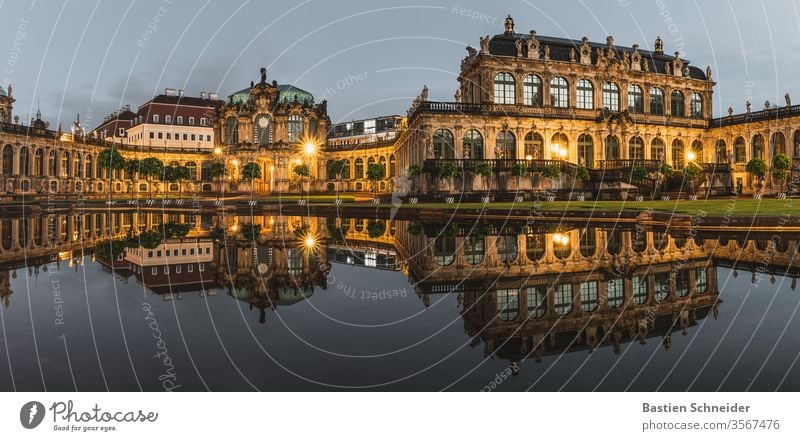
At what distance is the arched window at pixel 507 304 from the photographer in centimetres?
946

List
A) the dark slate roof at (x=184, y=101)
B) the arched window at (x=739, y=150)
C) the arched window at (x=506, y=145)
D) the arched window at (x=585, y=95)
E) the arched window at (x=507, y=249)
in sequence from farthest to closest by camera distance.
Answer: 1. the dark slate roof at (x=184, y=101)
2. the arched window at (x=739, y=150)
3. the arched window at (x=585, y=95)
4. the arched window at (x=506, y=145)
5. the arched window at (x=507, y=249)

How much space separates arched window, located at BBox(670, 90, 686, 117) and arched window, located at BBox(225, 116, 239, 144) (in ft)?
238

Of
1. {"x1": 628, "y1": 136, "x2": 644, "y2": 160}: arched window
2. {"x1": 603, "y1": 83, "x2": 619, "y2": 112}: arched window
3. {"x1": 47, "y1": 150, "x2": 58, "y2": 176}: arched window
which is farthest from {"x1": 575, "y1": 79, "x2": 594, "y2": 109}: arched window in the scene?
{"x1": 47, "y1": 150, "x2": 58, "y2": 176}: arched window

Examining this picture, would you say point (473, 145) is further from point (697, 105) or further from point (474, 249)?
point (474, 249)

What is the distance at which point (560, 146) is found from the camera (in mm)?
60656

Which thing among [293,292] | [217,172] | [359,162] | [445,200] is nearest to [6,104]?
[217,172]

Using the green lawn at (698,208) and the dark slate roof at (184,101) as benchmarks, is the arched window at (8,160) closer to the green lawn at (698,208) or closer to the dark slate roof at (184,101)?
the dark slate roof at (184,101)

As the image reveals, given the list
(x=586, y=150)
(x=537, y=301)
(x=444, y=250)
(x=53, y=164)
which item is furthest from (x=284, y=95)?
(x=537, y=301)

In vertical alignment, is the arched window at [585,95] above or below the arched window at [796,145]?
above

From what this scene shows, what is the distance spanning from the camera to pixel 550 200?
165 feet

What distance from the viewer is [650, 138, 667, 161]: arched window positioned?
65.4 m

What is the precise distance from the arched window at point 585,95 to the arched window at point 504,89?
28.9 feet

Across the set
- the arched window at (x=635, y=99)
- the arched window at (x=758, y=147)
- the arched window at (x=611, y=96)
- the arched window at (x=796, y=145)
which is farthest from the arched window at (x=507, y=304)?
the arched window at (x=758, y=147)

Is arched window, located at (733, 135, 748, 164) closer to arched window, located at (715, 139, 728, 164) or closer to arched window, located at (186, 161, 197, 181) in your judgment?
arched window, located at (715, 139, 728, 164)
